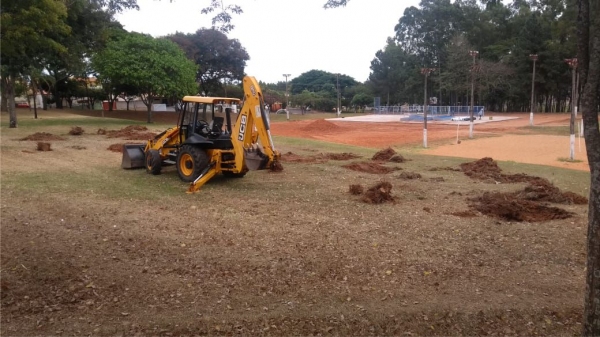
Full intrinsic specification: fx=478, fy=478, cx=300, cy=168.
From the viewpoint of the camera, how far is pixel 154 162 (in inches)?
488

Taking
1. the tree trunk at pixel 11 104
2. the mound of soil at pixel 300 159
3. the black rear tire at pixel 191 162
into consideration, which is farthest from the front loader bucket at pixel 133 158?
the tree trunk at pixel 11 104

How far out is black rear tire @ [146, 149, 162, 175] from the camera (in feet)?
40.7

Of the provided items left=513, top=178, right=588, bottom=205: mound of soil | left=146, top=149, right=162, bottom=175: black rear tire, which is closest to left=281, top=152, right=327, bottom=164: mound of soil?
left=146, top=149, right=162, bottom=175: black rear tire

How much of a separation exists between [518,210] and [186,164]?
7.45 metres

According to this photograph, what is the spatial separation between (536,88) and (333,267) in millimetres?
75825

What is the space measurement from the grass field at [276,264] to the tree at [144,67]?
2729 centimetres

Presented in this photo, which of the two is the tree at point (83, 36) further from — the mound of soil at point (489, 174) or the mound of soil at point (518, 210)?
the mound of soil at point (518, 210)

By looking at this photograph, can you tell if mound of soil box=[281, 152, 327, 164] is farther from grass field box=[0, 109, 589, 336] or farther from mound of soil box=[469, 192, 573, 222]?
mound of soil box=[469, 192, 573, 222]

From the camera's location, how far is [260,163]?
1038cm

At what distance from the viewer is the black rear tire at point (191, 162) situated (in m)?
11.0

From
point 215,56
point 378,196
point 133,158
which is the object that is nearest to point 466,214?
point 378,196

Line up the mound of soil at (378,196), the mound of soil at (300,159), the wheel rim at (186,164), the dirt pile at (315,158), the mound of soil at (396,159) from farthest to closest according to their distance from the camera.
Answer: the mound of soil at (396,159) < the dirt pile at (315,158) < the mound of soil at (300,159) < the wheel rim at (186,164) < the mound of soil at (378,196)

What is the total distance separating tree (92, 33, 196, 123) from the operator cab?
26.1 meters

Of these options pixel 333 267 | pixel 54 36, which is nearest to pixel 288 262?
pixel 333 267
